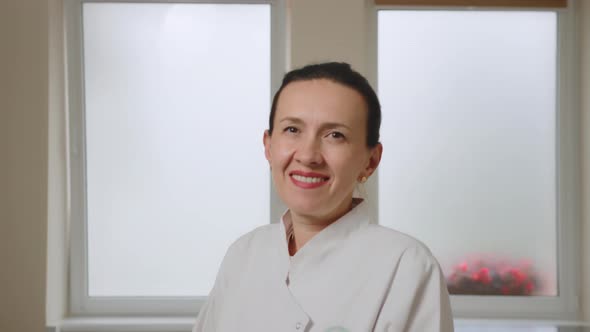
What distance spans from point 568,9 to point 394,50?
84cm

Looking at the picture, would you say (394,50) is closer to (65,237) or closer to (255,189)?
(255,189)

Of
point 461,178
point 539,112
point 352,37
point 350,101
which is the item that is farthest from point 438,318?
point 539,112

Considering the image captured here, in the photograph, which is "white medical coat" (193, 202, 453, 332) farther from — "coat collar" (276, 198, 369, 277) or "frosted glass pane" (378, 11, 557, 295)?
"frosted glass pane" (378, 11, 557, 295)

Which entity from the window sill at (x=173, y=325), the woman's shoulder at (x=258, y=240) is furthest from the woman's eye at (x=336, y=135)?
the window sill at (x=173, y=325)

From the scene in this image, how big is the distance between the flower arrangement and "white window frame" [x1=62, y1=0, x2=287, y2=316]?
3.10 ft

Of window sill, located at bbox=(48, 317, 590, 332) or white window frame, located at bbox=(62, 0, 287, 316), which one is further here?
white window frame, located at bbox=(62, 0, 287, 316)

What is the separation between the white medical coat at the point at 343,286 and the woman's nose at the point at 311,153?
0.14m

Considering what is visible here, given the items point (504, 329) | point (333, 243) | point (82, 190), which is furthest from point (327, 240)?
point (82, 190)

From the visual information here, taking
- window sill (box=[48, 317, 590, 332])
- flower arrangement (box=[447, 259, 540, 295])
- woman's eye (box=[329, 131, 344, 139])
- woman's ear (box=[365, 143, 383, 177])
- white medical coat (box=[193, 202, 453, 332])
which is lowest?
window sill (box=[48, 317, 590, 332])

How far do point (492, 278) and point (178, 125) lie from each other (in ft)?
5.58

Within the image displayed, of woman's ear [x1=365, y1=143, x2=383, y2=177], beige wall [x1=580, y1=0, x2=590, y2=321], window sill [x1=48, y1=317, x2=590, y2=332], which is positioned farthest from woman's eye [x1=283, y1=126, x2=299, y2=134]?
beige wall [x1=580, y1=0, x2=590, y2=321]

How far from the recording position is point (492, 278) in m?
2.93

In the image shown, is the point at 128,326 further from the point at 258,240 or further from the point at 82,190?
the point at 258,240

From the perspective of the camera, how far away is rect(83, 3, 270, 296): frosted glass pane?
2.90m
